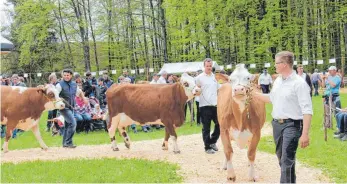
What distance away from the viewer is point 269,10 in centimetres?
3334

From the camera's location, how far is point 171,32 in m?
37.0

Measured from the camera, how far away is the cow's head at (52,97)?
9.74 m

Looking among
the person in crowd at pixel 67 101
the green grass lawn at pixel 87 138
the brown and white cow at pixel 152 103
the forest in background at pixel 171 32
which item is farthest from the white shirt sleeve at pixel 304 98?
the forest in background at pixel 171 32

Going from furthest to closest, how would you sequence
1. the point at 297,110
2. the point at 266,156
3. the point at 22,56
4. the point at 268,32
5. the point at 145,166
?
1. the point at 22,56
2. the point at 268,32
3. the point at 266,156
4. the point at 145,166
5. the point at 297,110

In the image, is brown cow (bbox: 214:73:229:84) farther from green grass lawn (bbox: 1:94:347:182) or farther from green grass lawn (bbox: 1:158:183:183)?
green grass lawn (bbox: 1:158:183:183)

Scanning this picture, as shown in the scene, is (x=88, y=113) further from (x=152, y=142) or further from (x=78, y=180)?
(x=78, y=180)

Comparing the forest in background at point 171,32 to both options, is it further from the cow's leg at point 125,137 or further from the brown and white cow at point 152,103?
the cow's leg at point 125,137

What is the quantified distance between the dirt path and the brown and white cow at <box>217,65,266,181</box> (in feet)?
1.54

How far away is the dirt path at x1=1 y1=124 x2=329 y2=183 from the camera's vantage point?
6.93 m

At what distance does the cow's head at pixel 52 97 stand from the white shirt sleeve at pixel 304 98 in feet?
20.5

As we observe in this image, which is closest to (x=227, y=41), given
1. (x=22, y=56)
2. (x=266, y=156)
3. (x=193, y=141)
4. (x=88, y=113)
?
(x=22, y=56)

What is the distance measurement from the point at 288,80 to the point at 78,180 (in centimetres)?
364

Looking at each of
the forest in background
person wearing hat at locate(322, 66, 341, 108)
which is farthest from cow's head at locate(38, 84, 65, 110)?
the forest in background

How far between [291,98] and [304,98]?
195 mm
